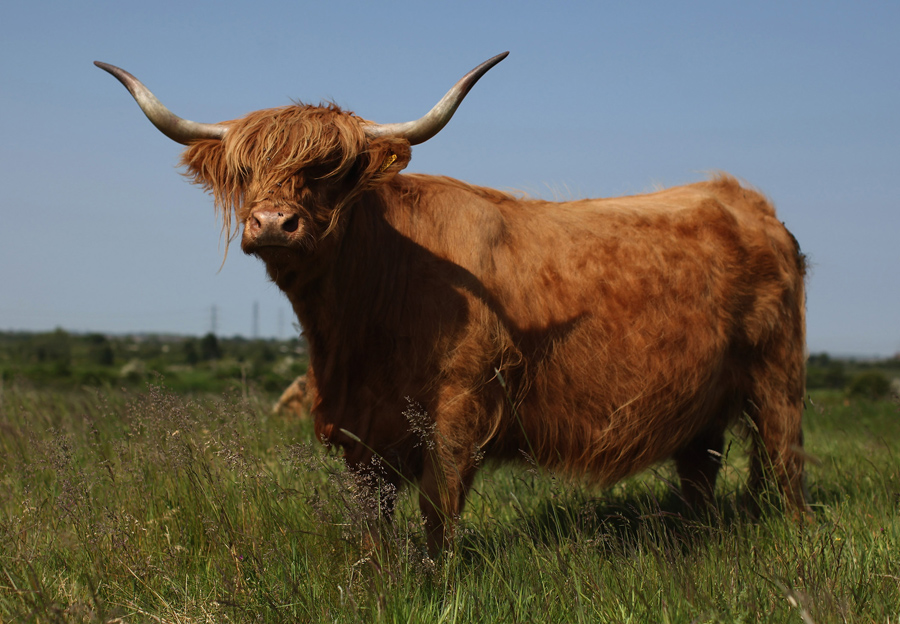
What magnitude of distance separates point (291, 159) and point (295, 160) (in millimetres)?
17

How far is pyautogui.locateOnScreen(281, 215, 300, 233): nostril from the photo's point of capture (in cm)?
274

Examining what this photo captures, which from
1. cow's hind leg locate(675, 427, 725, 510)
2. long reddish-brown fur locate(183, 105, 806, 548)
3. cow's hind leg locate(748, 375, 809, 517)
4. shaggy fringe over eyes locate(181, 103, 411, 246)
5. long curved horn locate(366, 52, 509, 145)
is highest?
long curved horn locate(366, 52, 509, 145)

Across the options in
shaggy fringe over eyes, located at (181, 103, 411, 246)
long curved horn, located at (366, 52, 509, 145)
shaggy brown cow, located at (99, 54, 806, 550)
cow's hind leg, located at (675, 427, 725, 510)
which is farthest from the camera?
cow's hind leg, located at (675, 427, 725, 510)

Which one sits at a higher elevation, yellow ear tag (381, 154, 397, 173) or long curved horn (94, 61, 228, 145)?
long curved horn (94, 61, 228, 145)

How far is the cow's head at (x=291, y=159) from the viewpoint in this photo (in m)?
2.80

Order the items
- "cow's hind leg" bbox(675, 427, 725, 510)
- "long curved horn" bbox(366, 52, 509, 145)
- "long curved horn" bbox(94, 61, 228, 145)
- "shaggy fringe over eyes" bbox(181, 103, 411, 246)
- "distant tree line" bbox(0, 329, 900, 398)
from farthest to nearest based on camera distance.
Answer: "distant tree line" bbox(0, 329, 900, 398) < "cow's hind leg" bbox(675, 427, 725, 510) < "long curved horn" bbox(94, 61, 228, 145) < "long curved horn" bbox(366, 52, 509, 145) < "shaggy fringe over eyes" bbox(181, 103, 411, 246)

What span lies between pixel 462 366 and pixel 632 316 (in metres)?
1.05

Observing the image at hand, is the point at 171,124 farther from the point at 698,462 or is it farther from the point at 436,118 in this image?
the point at 698,462

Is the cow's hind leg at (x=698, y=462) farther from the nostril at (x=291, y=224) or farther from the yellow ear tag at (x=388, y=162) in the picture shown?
the nostril at (x=291, y=224)

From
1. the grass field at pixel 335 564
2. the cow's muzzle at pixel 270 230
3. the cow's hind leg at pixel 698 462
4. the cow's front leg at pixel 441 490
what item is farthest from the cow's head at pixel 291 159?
the cow's hind leg at pixel 698 462

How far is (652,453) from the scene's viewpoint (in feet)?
12.7

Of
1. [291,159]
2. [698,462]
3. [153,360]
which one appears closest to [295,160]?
[291,159]

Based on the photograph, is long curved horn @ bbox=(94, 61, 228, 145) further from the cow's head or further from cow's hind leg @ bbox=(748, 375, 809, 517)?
cow's hind leg @ bbox=(748, 375, 809, 517)

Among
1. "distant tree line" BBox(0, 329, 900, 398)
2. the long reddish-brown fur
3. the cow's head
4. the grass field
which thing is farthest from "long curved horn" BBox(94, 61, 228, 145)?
"distant tree line" BBox(0, 329, 900, 398)
